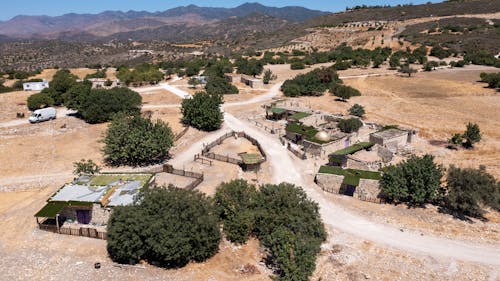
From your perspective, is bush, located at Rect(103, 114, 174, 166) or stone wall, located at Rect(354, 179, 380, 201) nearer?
stone wall, located at Rect(354, 179, 380, 201)

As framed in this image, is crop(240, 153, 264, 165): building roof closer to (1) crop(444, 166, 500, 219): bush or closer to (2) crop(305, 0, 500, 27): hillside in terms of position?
(1) crop(444, 166, 500, 219): bush

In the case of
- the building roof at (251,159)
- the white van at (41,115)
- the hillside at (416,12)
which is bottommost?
the building roof at (251,159)

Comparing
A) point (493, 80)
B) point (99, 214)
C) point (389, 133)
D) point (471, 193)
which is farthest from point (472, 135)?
point (99, 214)

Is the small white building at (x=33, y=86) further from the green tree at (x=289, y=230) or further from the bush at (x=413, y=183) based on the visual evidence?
the bush at (x=413, y=183)

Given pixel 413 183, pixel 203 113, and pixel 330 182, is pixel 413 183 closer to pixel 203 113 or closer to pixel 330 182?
pixel 330 182

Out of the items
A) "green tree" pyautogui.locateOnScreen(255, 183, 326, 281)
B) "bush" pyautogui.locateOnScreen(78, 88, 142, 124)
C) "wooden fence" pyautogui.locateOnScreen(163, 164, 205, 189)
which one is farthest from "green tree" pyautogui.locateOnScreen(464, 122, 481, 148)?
"bush" pyautogui.locateOnScreen(78, 88, 142, 124)

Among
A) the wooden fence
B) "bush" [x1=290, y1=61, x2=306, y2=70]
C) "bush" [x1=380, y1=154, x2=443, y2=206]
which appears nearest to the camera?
"bush" [x1=380, y1=154, x2=443, y2=206]

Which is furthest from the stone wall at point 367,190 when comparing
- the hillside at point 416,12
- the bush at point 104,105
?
the hillside at point 416,12

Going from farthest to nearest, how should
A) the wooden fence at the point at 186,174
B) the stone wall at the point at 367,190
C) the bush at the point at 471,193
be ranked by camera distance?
the wooden fence at the point at 186,174 → the stone wall at the point at 367,190 → the bush at the point at 471,193
